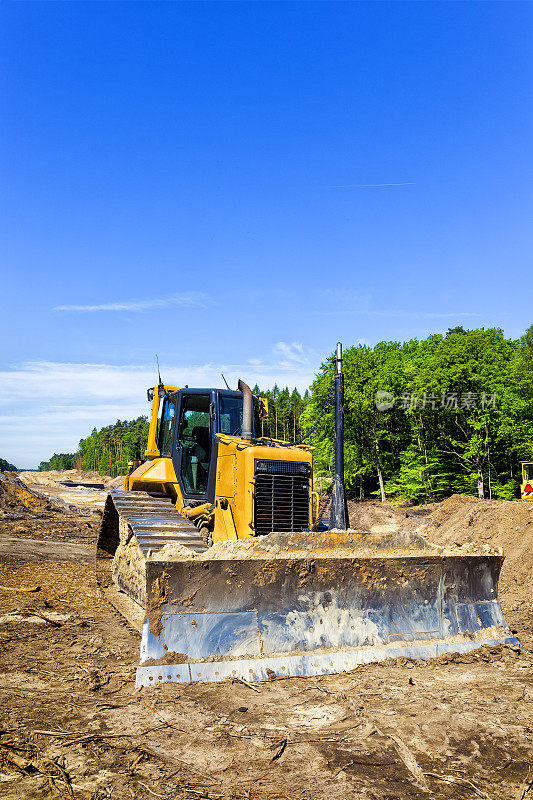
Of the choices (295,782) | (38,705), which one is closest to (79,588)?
(38,705)

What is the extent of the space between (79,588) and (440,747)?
21.5 ft

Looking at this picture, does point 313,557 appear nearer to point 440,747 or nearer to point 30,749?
point 440,747

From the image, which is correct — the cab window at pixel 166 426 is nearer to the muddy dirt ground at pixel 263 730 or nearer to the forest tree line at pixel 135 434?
the muddy dirt ground at pixel 263 730

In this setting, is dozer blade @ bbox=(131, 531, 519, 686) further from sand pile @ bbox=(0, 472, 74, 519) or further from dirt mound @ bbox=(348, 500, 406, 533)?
dirt mound @ bbox=(348, 500, 406, 533)

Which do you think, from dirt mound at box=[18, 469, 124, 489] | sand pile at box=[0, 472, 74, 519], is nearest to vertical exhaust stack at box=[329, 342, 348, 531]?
sand pile at box=[0, 472, 74, 519]

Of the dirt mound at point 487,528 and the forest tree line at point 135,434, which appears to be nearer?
the dirt mound at point 487,528

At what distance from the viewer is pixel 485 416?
30859 mm

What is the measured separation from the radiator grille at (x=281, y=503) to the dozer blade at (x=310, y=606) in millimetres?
1205

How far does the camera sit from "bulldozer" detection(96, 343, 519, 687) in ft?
16.1

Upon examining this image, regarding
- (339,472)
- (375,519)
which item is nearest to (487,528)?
(339,472)

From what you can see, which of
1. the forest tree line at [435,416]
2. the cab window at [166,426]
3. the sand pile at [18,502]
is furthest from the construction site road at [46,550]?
the forest tree line at [435,416]

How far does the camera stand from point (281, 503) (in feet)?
22.7

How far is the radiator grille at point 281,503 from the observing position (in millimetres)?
6789

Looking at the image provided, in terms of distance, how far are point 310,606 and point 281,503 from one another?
5.73 ft
